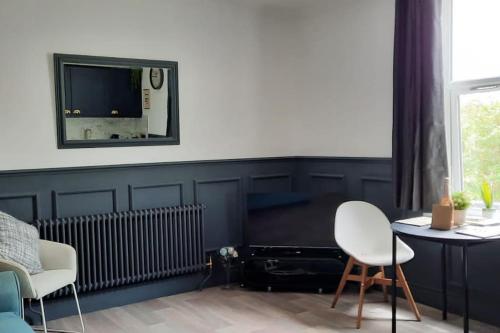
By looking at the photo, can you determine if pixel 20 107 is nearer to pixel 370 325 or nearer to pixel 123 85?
pixel 123 85

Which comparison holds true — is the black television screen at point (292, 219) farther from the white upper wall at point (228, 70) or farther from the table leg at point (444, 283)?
the table leg at point (444, 283)

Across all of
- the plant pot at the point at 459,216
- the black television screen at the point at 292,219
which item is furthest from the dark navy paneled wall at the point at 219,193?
the plant pot at the point at 459,216

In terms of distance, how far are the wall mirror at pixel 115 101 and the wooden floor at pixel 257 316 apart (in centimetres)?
127

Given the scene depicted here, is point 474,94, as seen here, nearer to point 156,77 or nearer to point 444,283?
point 444,283

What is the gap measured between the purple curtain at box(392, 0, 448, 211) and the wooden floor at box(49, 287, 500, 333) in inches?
31.6

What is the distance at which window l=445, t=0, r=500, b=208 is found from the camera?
3.60 metres

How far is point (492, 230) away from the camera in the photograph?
3033 millimetres

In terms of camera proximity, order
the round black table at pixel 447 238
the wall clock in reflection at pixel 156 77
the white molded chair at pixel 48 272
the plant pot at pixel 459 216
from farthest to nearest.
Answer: the wall clock in reflection at pixel 156 77 → the plant pot at pixel 459 216 → the white molded chair at pixel 48 272 → the round black table at pixel 447 238

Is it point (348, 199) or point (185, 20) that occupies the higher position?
point (185, 20)

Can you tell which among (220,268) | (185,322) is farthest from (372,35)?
(185,322)

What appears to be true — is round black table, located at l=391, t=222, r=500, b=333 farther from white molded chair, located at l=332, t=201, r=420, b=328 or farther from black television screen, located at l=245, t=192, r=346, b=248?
black television screen, located at l=245, t=192, r=346, b=248

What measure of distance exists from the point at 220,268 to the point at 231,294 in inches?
13.8

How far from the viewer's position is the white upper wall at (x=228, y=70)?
148 inches

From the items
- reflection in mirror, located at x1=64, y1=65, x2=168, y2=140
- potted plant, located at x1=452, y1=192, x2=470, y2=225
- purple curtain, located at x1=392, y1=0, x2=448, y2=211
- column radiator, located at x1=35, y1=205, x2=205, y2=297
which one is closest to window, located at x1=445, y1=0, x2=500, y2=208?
purple curtain, located at x1=392, y1=0, x2=448, y2=211
